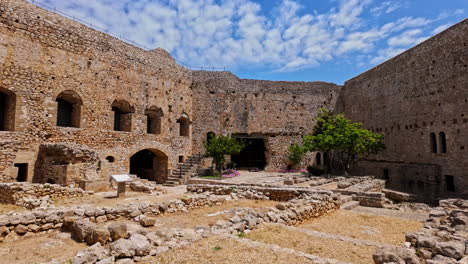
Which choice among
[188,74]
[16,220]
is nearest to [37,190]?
[16,220]

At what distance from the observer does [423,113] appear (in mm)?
21672

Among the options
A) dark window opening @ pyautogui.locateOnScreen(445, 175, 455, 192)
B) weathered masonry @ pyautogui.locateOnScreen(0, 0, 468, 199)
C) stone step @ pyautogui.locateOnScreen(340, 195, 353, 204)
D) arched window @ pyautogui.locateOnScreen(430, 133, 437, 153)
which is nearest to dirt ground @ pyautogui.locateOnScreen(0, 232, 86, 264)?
weathered masonry @ pyautogui.locateOnScreen(0, 0, 468, 199)

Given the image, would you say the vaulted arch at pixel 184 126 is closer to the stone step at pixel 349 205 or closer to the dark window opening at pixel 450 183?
the stone step at pixel 349 205

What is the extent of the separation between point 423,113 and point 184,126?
20.7 m

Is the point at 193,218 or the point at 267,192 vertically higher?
the point at 267,192

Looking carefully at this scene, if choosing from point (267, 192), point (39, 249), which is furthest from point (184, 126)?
point (39, 249)

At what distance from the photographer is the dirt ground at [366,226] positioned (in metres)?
8.12

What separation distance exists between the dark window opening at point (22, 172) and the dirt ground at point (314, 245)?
583 inches

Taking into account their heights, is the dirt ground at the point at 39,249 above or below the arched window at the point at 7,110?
below

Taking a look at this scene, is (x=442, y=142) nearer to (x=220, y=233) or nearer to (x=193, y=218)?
(x=193, y=218)

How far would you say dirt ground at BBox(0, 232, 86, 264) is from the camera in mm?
5973

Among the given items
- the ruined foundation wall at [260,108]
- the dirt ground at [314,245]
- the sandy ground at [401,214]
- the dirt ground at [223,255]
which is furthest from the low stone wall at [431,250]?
the ruined foundation wall at [260,108]

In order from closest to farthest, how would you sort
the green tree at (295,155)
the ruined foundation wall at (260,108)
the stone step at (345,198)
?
the stone step at (345,198) → the ruined foundation wall at (260,108) → the green tree at (295,155)

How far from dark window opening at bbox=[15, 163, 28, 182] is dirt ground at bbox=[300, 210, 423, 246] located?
15503 mm
